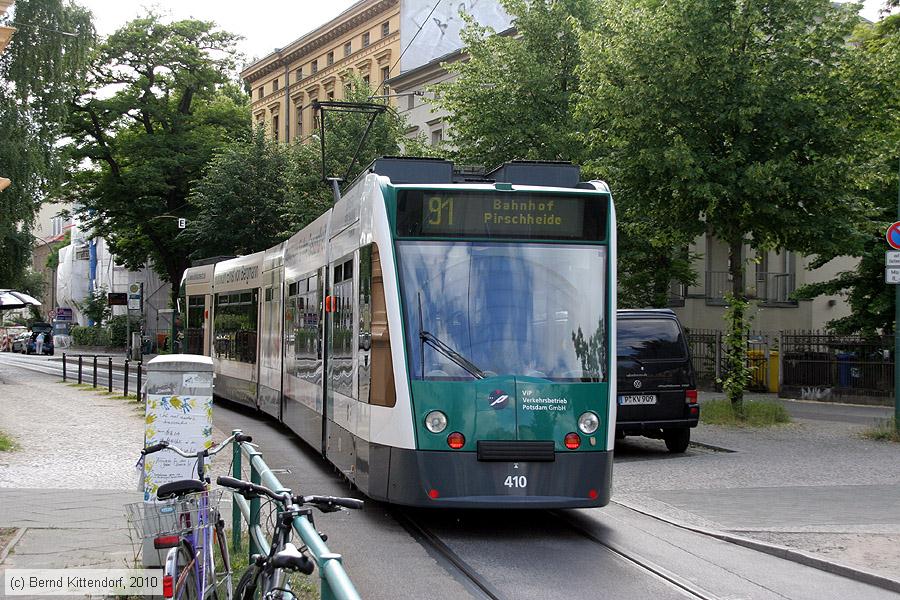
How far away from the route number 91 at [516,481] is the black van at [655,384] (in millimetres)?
6782

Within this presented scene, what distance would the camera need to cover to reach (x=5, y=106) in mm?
35438

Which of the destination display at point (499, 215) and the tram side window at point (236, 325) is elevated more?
the destination display at point (499, 215)

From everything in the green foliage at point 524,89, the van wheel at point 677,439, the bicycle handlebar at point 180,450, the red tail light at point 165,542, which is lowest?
the van wheel at point 677,439

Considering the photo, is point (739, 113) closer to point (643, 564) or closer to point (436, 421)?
point (436, 421)

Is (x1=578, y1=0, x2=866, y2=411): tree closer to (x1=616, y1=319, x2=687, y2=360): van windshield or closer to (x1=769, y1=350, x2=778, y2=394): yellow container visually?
(x1=616, y1=319, x2=687, y2=360): van windshield

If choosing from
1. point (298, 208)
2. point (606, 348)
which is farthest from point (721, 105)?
point (298, 208)

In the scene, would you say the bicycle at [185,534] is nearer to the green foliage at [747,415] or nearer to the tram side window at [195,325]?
the green foliage at [747,415]

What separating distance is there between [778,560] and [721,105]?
37.8ft

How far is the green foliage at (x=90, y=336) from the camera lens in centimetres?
7906

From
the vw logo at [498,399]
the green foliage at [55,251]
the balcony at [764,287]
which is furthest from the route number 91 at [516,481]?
the green foliage at [55,251]

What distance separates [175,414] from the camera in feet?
24.6

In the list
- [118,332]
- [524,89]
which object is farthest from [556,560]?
[118,332]

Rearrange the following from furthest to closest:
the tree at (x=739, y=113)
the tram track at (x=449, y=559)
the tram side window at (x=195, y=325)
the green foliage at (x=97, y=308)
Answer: the green foliage at (x=97, y=308) < the tram side window at (x=195, y=325) < the tree at (x=739, y=113) < the tram track at (x=449, y=559)

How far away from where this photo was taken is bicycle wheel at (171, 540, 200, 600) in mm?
4969
